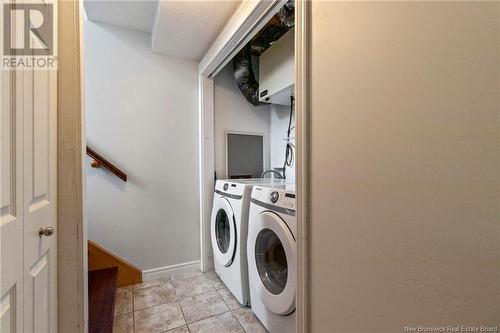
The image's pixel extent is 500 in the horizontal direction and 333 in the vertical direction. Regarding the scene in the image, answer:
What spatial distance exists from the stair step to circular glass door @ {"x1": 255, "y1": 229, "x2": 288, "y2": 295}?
931mm

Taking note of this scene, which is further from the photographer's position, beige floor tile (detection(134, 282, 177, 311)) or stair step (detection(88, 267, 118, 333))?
beige floor tile (detection(134, 282, 177, 311))

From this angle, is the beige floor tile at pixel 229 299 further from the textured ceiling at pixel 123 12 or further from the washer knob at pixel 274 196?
the textured ceiling at pixel 123 12

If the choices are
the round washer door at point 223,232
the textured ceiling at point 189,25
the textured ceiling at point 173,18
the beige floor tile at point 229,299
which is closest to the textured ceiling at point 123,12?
the textured ceiling at point 173,18

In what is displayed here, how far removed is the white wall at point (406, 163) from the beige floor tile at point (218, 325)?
90cm

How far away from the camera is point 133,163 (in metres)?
2.07

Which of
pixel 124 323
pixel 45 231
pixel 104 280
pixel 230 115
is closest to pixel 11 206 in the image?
pixel 45 231

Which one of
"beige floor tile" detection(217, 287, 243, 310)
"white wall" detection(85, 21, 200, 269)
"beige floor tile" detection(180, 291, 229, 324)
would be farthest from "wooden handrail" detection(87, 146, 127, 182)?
"beige floor tile" detection(217, 287, 243, 310)

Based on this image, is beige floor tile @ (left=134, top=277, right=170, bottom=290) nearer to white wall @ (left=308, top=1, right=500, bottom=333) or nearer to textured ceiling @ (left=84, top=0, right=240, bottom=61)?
white wall @ (left=308, top=1, right=500, bottom=333)

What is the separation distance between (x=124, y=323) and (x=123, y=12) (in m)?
2.38

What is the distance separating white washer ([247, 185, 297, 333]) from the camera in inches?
46.2

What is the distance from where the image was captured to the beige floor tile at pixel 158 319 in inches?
59.1

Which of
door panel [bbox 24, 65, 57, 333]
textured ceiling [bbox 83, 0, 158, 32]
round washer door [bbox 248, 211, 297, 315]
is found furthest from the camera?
textured ceiling [bbox 83, 0, 158, 32]

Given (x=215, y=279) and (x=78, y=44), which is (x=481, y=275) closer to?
(x=78, y=44)

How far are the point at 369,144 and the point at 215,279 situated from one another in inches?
78.9
